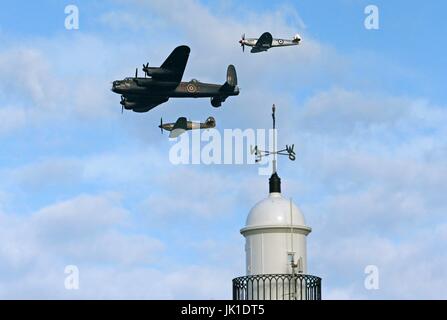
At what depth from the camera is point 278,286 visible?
55.3m

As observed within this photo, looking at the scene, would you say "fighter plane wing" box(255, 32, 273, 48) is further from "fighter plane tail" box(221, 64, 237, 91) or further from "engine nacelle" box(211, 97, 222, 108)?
"engine nacelle" box(211, 97, 222, 108)

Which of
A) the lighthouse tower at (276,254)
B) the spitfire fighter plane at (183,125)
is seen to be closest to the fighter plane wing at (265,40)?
the spitfire fighter plane at (183,125)

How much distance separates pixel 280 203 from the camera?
185 feet

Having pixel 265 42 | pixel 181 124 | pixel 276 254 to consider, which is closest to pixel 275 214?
pixel 276 254

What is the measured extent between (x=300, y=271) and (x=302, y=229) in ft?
5.75

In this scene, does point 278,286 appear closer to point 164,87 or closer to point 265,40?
point 164,87

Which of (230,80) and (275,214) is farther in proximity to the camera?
(230,80)

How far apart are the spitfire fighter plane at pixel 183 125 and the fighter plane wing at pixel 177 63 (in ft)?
11.8

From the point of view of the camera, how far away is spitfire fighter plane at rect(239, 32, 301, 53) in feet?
381

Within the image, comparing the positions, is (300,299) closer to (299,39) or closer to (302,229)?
(302,229)

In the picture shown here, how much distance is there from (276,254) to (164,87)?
52.4m

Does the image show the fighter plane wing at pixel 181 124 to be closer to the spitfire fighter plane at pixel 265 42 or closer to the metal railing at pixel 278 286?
the spitfire fighter plane at pixel 265 42

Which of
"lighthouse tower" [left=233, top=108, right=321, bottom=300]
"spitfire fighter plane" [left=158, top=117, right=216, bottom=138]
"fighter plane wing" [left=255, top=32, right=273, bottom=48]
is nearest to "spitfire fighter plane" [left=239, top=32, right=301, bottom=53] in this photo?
"fighter plane wing" [left=255, top=32, right=273, bottom=48]
